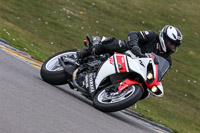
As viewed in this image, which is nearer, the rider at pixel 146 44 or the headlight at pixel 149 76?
the headlight at pixel 149 76

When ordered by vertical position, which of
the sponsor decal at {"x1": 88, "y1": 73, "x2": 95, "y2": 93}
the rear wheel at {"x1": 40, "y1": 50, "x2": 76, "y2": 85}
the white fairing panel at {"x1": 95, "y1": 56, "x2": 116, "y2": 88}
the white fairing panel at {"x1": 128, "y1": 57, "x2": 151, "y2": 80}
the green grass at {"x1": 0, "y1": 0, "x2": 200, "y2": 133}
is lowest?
the green grass at {"x1": 0, "y1": 0, "x2": 200, "y2": 133}

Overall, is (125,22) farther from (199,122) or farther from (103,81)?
(103,81)

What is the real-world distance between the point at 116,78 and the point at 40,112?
7.67 ft

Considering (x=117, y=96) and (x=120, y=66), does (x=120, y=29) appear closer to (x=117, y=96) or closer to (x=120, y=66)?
(x=120, y=66)

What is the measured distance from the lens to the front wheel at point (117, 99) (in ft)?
21.8

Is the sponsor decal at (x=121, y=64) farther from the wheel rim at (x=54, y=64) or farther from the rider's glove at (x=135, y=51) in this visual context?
the wheel rim at (x=54, y=64)

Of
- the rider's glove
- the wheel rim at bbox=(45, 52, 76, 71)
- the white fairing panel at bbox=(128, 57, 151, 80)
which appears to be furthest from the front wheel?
the wheel rim at bbox=(45, 52, 76, 71)

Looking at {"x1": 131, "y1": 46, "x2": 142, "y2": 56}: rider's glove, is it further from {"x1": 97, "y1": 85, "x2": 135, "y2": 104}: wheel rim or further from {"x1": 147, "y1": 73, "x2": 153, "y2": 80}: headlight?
{"x1": 97, "y1": 85, "x2": 135, "y2": 104}: wheel rim

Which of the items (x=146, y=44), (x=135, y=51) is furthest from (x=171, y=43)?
(x=135, y=51)

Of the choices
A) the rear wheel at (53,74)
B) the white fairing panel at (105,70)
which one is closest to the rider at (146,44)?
the white fairing panel at (105,70)

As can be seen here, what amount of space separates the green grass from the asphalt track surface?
13.4ft

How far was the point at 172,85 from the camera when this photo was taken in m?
16.2

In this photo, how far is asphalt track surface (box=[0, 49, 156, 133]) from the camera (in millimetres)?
4598

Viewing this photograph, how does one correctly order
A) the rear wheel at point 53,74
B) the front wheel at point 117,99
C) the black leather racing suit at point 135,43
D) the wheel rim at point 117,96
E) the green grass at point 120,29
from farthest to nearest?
the green grass at point 120,29 < the rear wheel at point 53,74 < the black leather racing suit at point 135,43 < the wheel rim at point 117,96 < the front wheel at point 117,99
